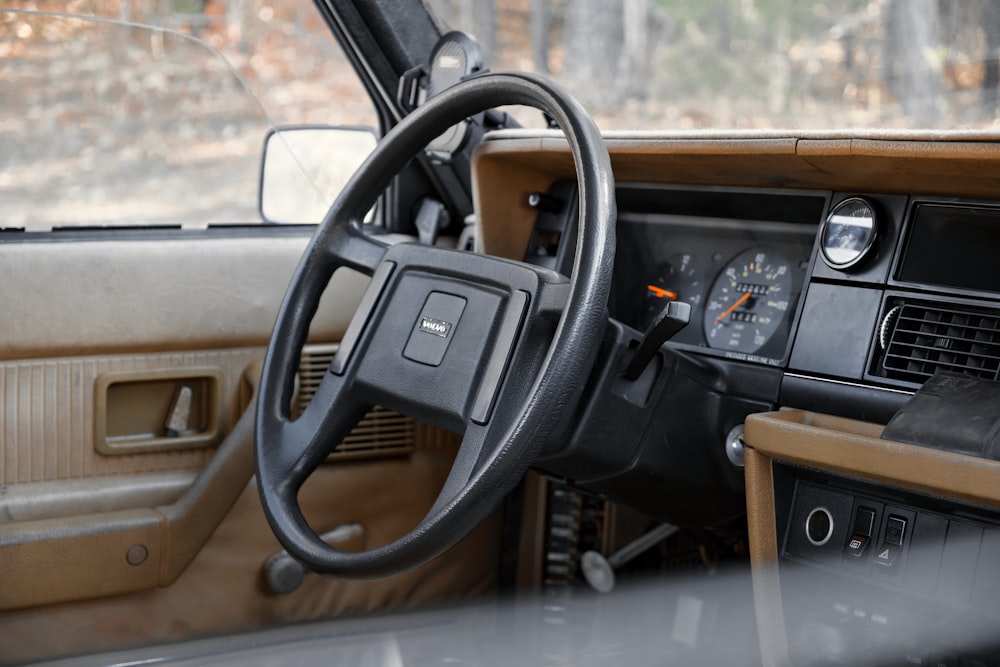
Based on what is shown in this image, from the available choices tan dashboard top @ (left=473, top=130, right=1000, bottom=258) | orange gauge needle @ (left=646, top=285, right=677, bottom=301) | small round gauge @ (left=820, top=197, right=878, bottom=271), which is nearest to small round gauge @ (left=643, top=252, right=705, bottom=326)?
orange gauge needle @ (left=646, top=285, right=677, bottom=301)

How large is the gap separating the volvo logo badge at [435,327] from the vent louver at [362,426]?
0.59m

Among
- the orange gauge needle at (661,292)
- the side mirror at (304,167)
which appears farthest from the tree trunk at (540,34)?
the orange gauge needle at (661,292)

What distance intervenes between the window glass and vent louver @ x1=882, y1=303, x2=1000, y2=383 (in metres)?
1.22

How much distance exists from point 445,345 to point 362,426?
72 centimetres

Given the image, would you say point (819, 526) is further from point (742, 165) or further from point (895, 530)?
point (742, 165)

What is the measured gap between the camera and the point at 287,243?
6.97 feet

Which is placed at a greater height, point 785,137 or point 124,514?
point 785,137

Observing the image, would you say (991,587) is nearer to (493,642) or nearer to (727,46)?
(493,642)

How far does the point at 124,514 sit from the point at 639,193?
104 centimetres

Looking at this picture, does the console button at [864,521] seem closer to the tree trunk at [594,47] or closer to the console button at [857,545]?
the console button at [857,545]

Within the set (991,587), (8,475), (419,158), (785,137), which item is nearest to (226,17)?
(419,158)

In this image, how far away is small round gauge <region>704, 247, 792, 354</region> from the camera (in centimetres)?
179

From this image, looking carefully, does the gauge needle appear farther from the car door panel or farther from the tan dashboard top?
the car door panel

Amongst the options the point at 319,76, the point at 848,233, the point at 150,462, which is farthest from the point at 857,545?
the point at 319,76
